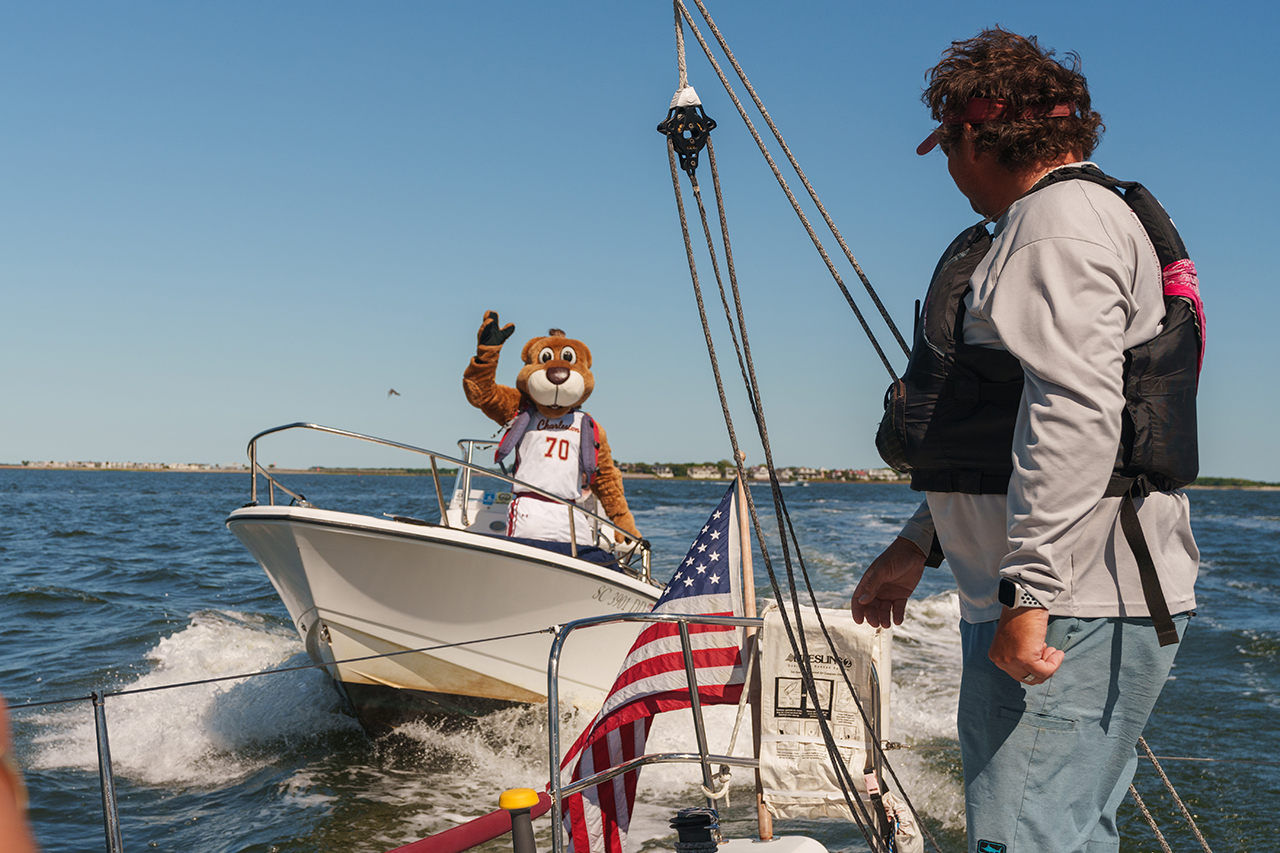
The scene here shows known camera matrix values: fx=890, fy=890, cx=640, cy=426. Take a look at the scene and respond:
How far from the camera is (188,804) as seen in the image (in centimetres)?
543

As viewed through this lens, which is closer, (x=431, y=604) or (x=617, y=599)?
(x=431, y=604)

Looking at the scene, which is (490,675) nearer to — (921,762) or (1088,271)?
(921,762)

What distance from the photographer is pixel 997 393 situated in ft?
4.98

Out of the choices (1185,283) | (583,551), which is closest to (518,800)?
(1185,283)

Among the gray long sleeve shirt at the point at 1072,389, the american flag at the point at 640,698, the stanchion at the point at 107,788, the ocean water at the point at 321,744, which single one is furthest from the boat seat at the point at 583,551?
the gray long sleeve shirt at the point at 1072,389

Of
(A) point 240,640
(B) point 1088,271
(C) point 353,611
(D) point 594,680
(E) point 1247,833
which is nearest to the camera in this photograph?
(B) point 1088,271

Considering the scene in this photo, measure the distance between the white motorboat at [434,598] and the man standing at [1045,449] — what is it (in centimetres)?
399

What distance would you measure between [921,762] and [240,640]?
733 centimetres

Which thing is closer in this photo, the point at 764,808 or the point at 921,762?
the point at 764,808

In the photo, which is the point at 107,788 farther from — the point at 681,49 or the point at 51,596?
the point at 51,596

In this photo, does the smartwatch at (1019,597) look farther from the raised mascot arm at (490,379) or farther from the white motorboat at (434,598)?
the raised mascot arm at (490,379)

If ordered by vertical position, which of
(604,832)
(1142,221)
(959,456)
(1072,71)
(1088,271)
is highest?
(1072,71)

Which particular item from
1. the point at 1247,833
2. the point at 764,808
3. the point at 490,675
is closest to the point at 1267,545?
the point at 1247,833

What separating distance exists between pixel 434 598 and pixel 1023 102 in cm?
497
